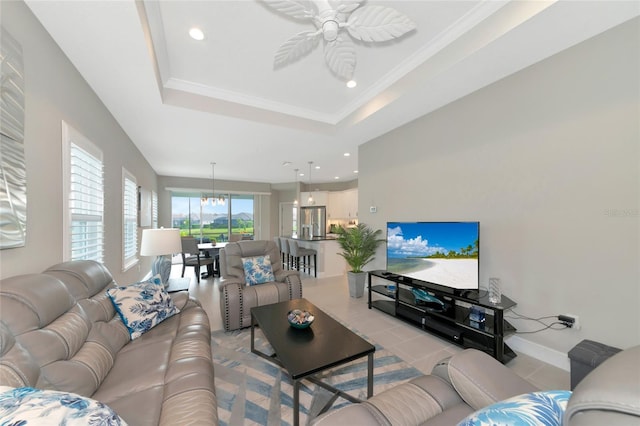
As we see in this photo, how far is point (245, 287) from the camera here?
311cm

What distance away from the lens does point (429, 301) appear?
9.75 ft

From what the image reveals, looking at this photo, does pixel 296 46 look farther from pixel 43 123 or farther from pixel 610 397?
pixel 610 397

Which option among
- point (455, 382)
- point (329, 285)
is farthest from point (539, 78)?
A: point (329, 285)

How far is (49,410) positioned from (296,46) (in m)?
2.05

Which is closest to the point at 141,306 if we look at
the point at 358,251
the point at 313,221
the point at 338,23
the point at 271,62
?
the point at 338,23

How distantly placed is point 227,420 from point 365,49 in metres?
3.20

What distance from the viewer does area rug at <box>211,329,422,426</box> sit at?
1.66 meters

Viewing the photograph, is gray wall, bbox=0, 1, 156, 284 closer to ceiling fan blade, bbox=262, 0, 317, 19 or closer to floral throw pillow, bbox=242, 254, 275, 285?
ceiling fan blade, bbox=262, 0, 317, 19

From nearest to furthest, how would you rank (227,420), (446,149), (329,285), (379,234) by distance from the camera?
(227,420) < (446,149) < (379,234) < (329,285)

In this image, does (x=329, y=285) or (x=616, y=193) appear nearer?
(x=616, y=193)

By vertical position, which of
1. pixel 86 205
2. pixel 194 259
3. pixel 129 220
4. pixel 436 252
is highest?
pixel 86 205

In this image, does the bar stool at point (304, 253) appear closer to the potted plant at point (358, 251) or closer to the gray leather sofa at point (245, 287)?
the potted plant at point (358, 251)

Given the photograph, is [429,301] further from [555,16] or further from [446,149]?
[555,16]

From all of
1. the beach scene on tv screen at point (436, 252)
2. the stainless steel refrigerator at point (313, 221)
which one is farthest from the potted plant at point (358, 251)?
the stainless steel refrigerator at point (313, 221)
